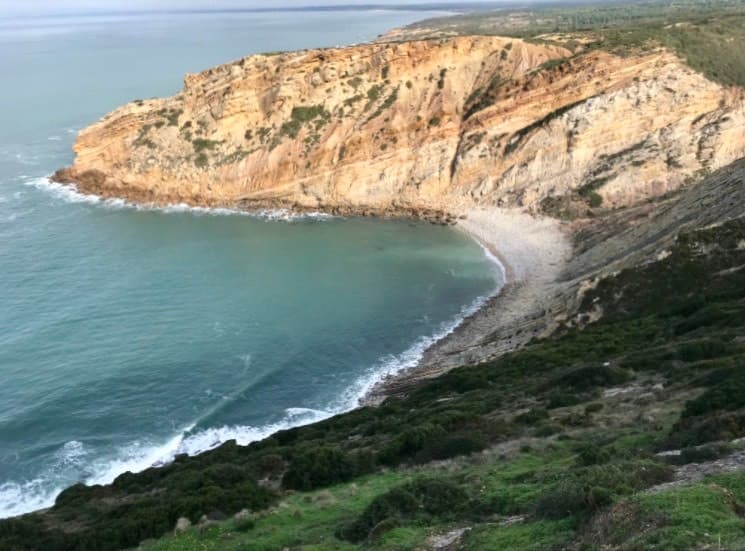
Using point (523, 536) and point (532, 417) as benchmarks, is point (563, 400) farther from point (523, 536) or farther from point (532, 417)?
point (523, 536)

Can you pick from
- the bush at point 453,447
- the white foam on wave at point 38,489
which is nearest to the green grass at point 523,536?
the bush at point 453,447

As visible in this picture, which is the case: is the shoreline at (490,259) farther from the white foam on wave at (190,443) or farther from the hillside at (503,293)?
the white foam on wave at (190,443)

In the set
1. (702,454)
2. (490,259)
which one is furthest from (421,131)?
(702,454)

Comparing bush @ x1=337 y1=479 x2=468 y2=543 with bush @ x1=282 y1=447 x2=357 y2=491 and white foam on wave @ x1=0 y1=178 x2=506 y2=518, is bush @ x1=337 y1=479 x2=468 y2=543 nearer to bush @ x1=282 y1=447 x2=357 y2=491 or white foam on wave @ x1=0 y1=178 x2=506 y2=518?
bush @ x1=282 y1=447 x2=357 y2=491

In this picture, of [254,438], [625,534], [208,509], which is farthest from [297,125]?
[625,534]

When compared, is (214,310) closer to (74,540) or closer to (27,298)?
(27,298)
